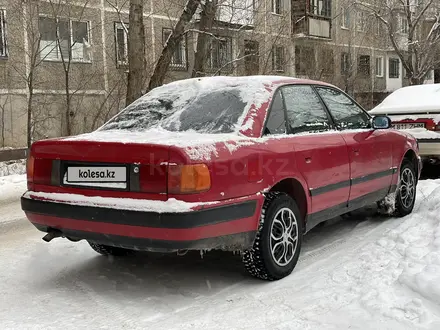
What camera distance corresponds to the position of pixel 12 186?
9211 mm

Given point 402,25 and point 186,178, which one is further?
point 402,25

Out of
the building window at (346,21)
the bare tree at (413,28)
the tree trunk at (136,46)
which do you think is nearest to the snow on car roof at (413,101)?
the tree trunk at (136,46)

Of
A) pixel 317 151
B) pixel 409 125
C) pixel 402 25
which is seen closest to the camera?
pixel 317 151

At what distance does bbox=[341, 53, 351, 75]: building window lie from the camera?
2401 centimetres

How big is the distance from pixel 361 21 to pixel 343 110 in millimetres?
23103

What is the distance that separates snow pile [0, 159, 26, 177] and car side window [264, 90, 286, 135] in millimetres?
8050

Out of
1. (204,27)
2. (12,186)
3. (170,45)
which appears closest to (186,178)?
(12,186)

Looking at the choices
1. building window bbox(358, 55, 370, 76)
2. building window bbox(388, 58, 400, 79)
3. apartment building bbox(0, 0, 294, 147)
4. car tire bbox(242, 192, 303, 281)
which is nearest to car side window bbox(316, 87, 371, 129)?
car tire bbox(242, 192, 303, 281)

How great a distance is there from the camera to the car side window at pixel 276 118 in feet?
12.9

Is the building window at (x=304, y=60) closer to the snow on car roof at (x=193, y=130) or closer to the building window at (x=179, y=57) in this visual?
the building window at (x=179, y=57)

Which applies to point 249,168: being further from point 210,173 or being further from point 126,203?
point 126,203

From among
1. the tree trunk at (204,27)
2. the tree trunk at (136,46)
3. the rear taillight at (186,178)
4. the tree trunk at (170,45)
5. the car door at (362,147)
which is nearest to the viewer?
the rear taillight at (186,178)

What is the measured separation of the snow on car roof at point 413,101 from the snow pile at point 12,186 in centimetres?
614

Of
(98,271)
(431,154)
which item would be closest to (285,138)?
(98,271)
